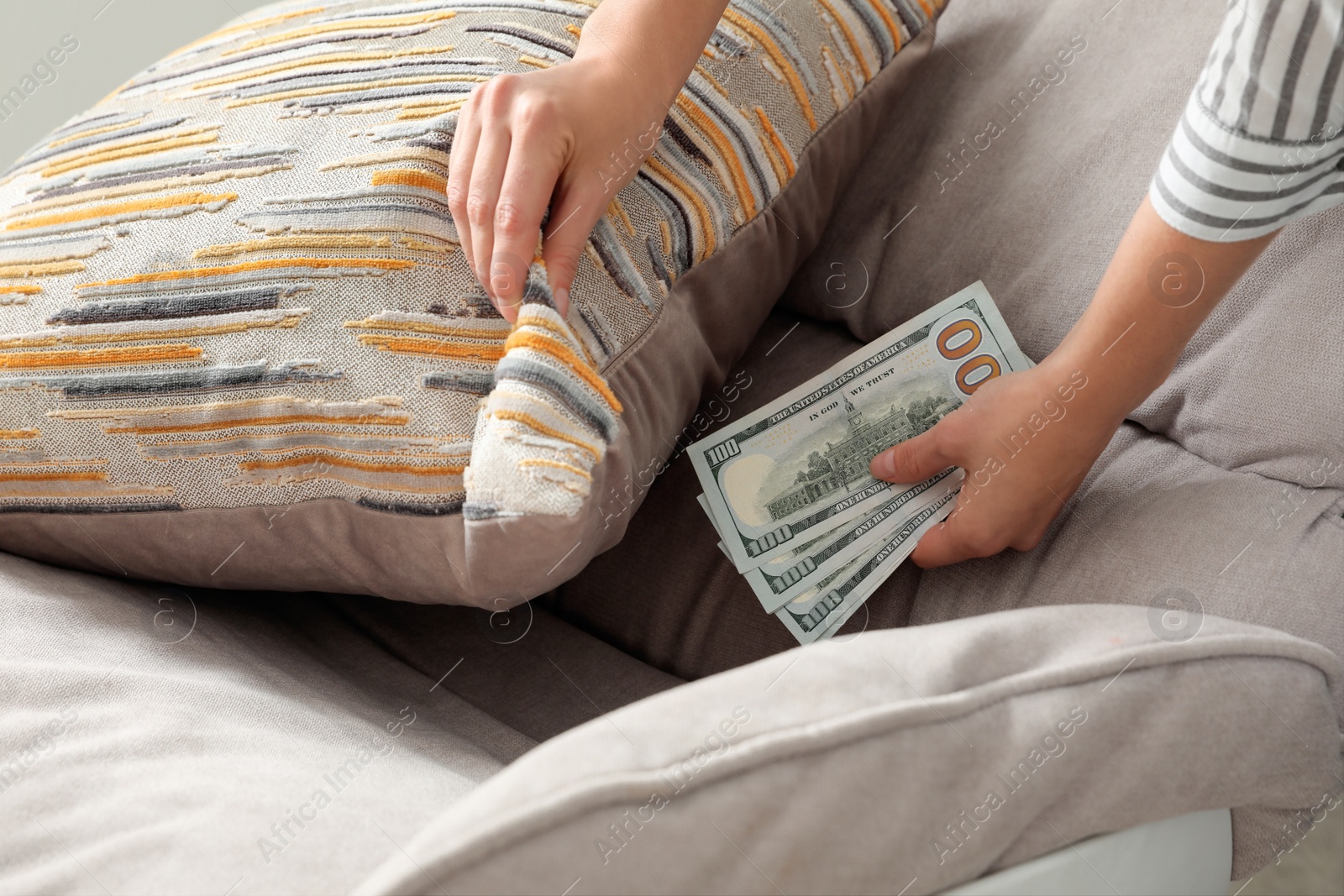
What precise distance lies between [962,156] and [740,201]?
255 mm

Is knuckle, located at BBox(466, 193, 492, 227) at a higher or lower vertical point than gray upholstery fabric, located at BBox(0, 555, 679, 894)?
higher

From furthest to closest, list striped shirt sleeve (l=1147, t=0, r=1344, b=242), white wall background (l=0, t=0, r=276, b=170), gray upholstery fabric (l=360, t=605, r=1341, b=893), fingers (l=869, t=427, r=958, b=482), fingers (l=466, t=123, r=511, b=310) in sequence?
white wall background (l=0, t=0, r=276, b=170), fingers (l=869, t=427, r=958, b=482), fingers (l=466, t=123, r=511, b=310), striped shirt sleeve (l=1147, t=0, r=1344, b=242), gray upholstery fabric (l=360, t=605, r=1341, b=893)

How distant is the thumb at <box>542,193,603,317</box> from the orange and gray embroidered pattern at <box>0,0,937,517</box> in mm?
17

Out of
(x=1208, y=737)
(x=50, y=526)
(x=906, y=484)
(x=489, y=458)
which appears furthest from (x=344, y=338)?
(x=1208, y=737)

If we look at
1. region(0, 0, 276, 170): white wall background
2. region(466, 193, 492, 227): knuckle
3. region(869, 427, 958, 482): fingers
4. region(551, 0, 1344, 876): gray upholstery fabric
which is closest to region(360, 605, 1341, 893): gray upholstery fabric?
region(551, 0, 1344, 876): gray upholstery fabric

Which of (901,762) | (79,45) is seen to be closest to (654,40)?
(901,762)

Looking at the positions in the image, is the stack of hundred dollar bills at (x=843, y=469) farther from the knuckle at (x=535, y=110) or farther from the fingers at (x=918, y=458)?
the knuckle at (x=535, y=110)

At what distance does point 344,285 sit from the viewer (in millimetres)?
587

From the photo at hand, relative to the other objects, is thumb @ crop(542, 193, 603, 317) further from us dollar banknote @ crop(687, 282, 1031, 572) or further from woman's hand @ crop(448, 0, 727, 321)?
us dollar banknote @ crop(687, 282, 1031, 572)

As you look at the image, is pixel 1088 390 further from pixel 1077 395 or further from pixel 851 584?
pixel 851 584

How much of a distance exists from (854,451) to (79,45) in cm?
146

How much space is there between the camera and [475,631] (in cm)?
78

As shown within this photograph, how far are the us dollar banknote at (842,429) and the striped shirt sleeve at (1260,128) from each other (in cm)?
20

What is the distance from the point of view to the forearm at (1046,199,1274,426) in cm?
56
